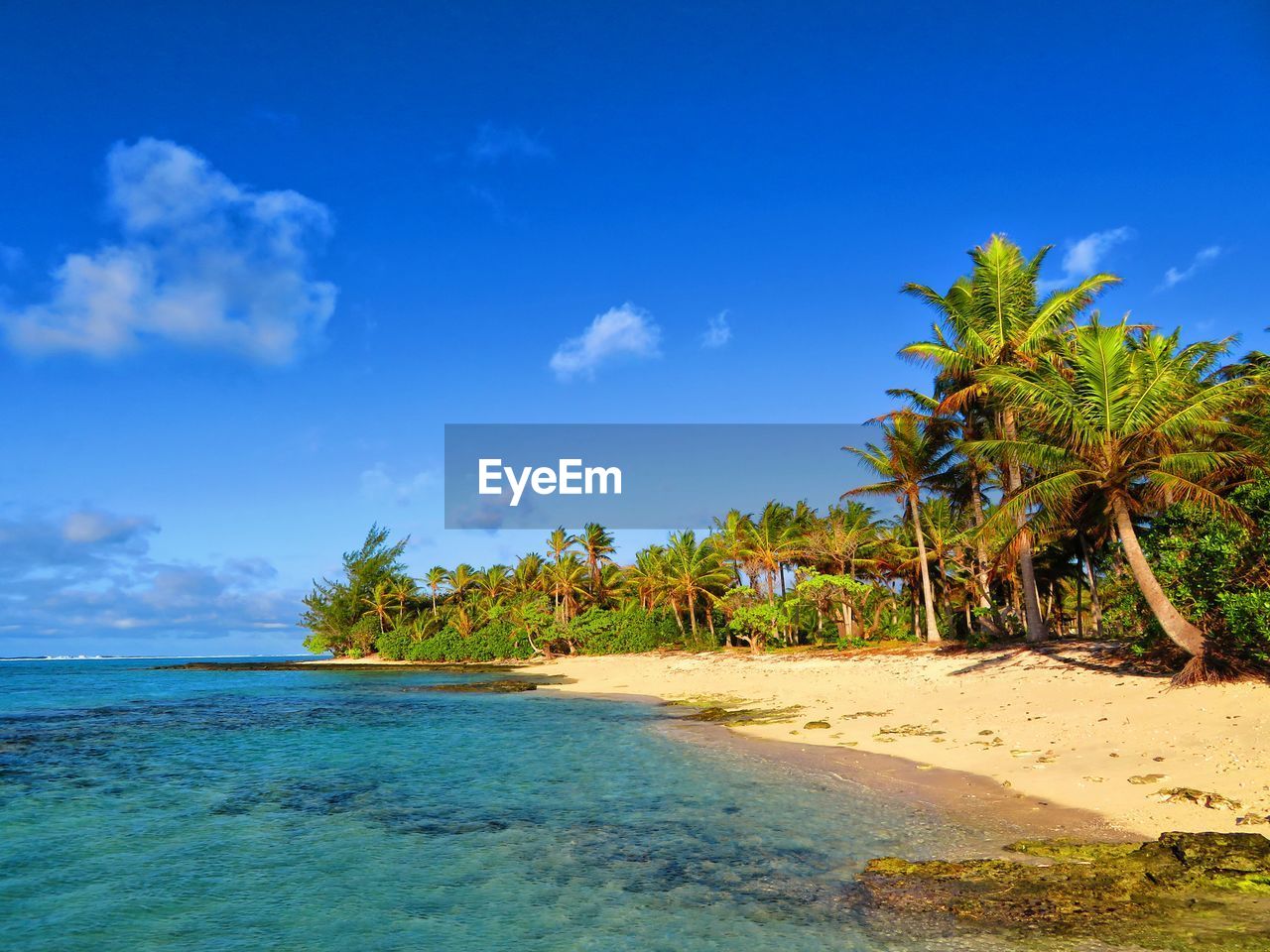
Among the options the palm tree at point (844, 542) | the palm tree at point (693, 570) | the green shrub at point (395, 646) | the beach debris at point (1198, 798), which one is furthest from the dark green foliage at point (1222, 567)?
the green shrub at point (395, 646)

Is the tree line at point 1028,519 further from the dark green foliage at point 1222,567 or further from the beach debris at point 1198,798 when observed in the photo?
the beach debris at point 1198,798

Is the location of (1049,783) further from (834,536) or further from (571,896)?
(834,536)

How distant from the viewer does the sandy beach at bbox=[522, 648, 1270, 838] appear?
34.3ft

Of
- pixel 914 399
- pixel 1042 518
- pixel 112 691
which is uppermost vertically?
pixel 914 399

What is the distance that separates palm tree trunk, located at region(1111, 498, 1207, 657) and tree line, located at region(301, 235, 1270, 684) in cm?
4

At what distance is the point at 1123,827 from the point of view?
9477mm

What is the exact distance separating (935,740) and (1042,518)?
7.32 metres

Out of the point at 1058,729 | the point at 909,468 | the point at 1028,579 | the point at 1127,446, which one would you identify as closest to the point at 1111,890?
the point at 1058,729

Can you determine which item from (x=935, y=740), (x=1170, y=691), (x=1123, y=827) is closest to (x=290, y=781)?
(x=935, y=740)

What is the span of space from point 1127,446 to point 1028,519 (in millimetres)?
4107

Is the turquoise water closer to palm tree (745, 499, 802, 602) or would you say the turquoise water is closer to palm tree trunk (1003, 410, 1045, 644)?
palm tree trunk (1003, 410, 1045, 644)

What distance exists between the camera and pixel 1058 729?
600 inches

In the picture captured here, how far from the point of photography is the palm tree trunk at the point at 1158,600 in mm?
15977

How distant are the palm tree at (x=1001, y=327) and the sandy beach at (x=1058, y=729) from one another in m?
7.15
